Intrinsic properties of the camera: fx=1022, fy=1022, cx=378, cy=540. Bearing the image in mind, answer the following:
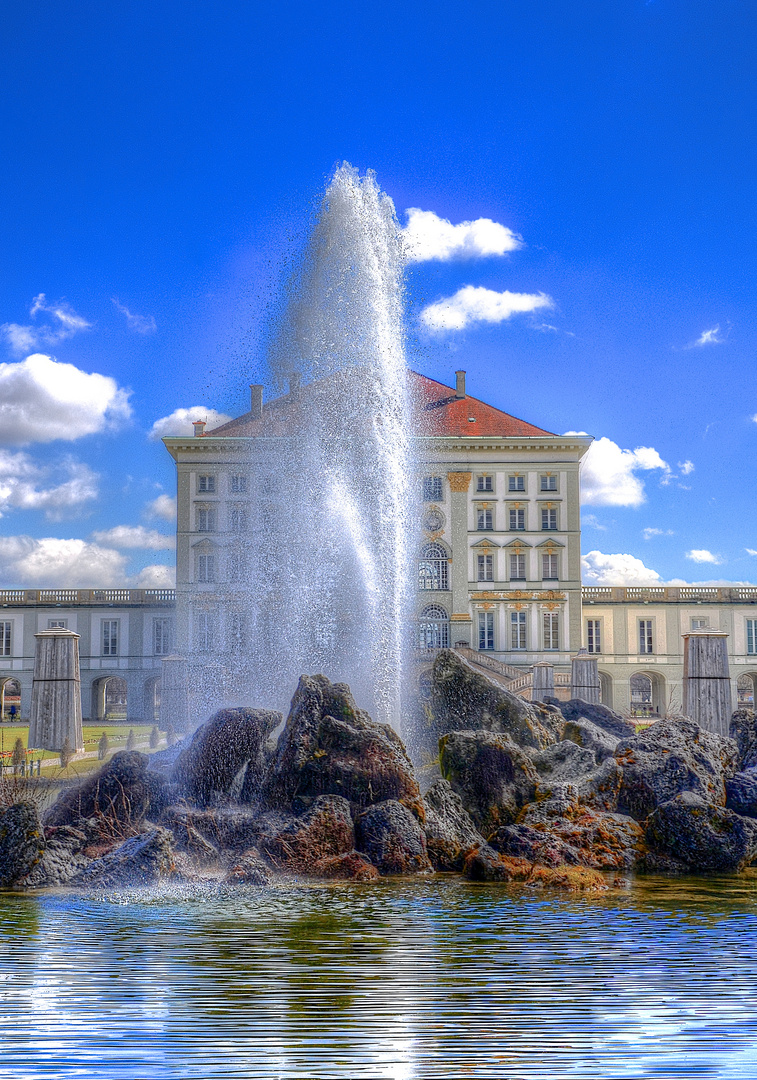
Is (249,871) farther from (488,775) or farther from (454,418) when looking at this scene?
(454,418)

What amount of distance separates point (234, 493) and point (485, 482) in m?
13.9

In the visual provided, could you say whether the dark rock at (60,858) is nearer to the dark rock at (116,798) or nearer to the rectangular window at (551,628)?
the dark rock at (116,798)

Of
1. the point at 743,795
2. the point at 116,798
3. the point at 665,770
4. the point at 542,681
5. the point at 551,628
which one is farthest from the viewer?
the point at 551,628

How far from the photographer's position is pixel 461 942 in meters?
6.71

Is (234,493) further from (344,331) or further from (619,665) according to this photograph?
(344,331)

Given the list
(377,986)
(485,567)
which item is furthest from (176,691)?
(485,567)

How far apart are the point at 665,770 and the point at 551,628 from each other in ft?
147

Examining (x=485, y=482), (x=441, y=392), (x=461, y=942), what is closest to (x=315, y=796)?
(x=461, y=942)

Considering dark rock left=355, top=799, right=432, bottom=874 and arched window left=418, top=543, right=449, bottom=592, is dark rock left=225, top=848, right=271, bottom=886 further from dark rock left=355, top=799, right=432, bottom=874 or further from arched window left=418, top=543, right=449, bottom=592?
arched window left=418, top=543, right=449, bottom=592

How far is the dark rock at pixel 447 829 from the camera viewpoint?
390 inches

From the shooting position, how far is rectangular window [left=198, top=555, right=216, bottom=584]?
5391cm

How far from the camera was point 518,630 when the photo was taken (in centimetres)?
5522

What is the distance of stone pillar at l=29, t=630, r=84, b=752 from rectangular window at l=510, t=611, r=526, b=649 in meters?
40.8

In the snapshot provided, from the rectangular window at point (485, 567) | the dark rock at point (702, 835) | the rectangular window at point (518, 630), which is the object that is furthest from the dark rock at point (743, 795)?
the rectangular window at point (485, 567)
